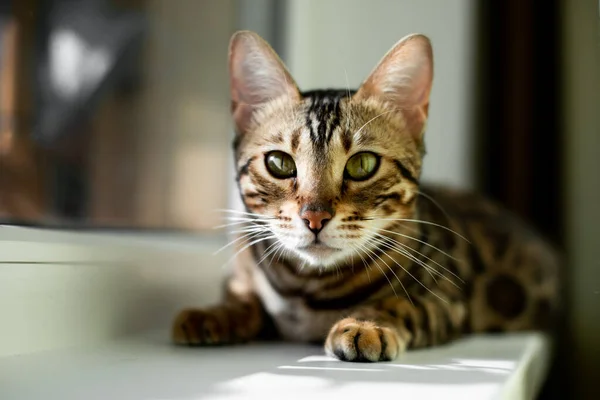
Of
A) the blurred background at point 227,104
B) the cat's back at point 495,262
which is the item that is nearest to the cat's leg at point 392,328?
the cat's back at point 495,262

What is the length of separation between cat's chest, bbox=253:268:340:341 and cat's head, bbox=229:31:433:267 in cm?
10

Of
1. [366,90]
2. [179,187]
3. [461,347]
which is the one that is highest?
[366,90]

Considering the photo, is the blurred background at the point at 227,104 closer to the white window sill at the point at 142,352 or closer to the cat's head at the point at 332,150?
the cat's head at the point at 332,150

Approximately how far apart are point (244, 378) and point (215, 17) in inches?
28.0

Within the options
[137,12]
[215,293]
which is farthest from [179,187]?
[137,12]

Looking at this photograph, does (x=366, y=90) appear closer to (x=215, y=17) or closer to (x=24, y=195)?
(x=215, y=17)

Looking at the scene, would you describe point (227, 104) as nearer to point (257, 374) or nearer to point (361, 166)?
Answer: point (361, 166)

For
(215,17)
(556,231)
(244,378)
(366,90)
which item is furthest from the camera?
(556,231)

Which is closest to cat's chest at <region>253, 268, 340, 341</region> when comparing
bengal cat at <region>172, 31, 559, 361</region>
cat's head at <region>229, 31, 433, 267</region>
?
bengal cat at <region>172, 31, 559, 361</region>

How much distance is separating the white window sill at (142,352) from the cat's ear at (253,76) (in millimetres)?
328

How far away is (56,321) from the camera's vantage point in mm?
933

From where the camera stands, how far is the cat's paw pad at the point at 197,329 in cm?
97

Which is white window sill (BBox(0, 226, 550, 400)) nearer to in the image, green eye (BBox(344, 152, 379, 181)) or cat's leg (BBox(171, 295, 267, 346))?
cat's leg (BBox(171, 295, 267, 346))

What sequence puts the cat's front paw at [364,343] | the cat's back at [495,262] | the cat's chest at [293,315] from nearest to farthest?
the cat's front paw at [364,343] → the cat's chest at [293,315] → the cat's back at [495,262]
